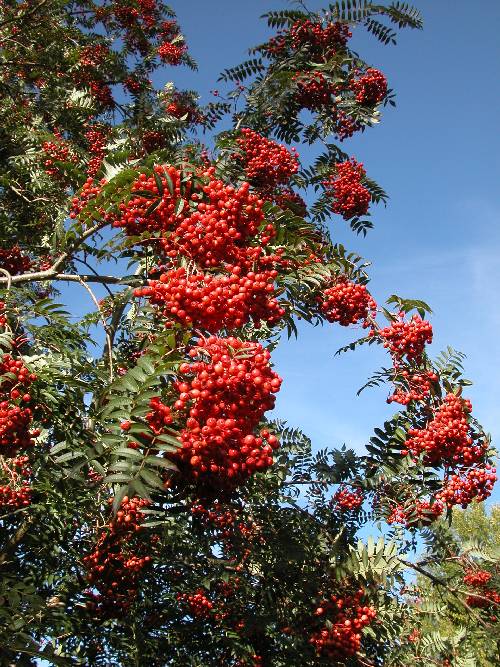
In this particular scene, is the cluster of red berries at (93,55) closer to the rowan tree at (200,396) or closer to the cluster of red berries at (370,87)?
the rowan tree at (200,396)

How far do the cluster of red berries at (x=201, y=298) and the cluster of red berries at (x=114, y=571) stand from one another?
95.8 inches

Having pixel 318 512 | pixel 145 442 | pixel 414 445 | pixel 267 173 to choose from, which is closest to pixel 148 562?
pixel 318 512

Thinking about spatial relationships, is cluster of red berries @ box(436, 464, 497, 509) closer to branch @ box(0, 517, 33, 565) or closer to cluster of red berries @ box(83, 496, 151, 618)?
cluster of red berries @ box(83, 496, 151, 618)

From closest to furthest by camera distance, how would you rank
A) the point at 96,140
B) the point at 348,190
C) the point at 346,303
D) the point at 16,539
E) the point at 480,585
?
1. the point at 16,539
2. the point at 346,303
3. the point at 348,190
4. the point at 480,585
5. the point at 96,140

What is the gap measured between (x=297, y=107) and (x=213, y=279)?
17.4 feet

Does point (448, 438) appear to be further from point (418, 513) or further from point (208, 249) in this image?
point (208, 249)

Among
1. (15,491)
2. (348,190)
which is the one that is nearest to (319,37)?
(348,190)

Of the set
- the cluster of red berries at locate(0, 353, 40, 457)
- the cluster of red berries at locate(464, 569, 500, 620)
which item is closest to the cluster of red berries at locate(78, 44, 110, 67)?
the cluster of red berries at locate(0, 353, 40, 457)

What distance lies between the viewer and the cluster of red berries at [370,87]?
6887 mm

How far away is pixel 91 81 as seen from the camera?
28.6ft

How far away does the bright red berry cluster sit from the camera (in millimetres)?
4742

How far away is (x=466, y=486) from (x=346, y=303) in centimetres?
188

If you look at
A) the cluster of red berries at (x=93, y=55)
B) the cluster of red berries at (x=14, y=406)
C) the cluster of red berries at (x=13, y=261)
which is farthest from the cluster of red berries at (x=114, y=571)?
the cluster of red berries at (x=93, y=55)

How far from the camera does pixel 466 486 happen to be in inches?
179
